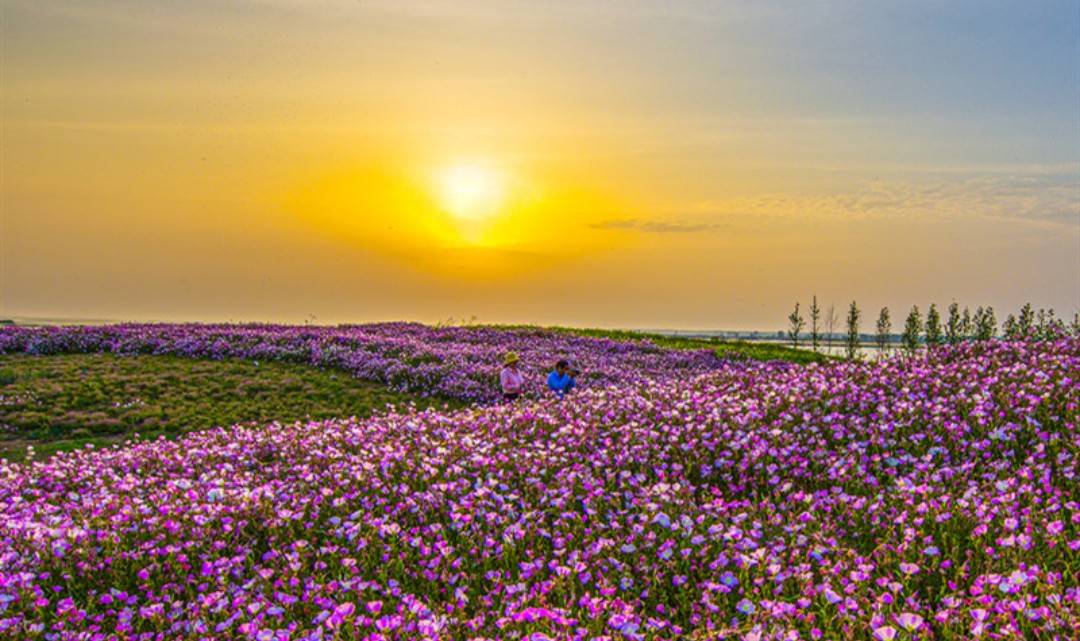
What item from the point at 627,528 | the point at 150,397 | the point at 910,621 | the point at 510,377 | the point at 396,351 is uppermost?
the point at 396,351

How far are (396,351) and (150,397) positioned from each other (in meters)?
9.16

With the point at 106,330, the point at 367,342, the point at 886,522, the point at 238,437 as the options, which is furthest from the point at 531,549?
the point at 106,330

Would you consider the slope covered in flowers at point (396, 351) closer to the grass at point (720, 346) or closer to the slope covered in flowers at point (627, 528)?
the grass at point (720, 346)

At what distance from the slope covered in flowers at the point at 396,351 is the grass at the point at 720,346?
1948 millimetres

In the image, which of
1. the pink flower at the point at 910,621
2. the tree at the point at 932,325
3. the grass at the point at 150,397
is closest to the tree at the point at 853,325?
the tree at the point at 932,325

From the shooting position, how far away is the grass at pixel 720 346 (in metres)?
36.0

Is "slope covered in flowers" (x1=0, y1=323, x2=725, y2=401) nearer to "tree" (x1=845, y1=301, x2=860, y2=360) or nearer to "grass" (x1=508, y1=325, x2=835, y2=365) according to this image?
"grass" (x1=508, y1=325, x2=835, y2=365)

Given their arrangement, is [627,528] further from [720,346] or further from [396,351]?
[720,346]

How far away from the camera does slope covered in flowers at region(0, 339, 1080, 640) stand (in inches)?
230

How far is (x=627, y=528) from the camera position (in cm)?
782

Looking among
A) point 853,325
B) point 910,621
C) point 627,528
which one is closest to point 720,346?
point 853,325

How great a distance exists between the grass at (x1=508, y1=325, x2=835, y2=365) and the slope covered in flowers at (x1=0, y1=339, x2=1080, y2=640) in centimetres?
2368

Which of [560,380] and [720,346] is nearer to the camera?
[560,380]

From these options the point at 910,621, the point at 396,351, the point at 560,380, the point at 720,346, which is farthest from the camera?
the point at 720,346
